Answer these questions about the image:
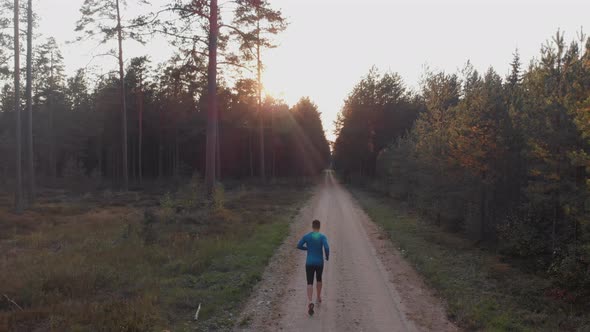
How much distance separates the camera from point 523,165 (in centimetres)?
1395

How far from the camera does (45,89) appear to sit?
161ft

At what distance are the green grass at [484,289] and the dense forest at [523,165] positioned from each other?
2.62 ft

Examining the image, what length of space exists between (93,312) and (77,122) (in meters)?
53.9

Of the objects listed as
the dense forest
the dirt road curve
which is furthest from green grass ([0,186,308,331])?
the dense forest

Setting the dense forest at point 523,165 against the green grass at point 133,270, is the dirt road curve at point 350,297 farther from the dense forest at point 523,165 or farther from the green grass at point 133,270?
the dense forest at point 523,165

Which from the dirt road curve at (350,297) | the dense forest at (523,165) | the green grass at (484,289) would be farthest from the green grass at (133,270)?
the dense forest at (523,165)

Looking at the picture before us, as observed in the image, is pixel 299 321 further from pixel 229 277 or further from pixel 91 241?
pixel 91 241

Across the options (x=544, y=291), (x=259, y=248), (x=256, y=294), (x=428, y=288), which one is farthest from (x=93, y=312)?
(x=544, y=291)

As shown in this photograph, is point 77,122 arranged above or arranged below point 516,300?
above

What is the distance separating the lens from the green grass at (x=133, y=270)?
266 inches

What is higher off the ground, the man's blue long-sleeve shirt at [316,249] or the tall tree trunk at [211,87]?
the tall tree trunk at [211,87]

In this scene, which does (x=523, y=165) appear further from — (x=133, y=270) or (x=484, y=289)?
(x=133, y=270)

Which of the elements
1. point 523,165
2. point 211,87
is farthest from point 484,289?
point 211,87

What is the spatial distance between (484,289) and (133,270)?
28.5ft
